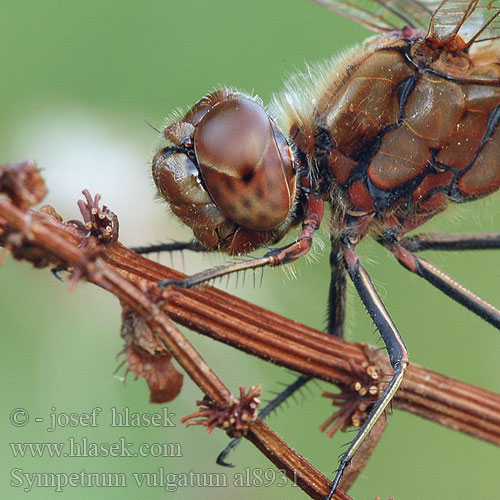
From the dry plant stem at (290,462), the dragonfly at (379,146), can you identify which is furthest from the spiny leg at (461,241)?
the dry plant stem at (290,462)

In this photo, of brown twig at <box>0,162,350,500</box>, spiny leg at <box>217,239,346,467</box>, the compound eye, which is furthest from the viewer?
spiny leg at <box>217,239,346,467</box>

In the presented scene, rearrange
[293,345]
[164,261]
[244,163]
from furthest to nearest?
[164,261]
[244,163]
[293,345]

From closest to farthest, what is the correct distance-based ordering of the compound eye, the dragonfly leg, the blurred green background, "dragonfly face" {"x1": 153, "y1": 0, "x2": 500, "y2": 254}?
the dragonfly leg
the compound eye
"dragonfly face" {"x1": 153, "y1": 0, "x2": 500, "y2": 254}
the blurred green background

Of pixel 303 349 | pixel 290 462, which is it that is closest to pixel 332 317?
pixel 303 349

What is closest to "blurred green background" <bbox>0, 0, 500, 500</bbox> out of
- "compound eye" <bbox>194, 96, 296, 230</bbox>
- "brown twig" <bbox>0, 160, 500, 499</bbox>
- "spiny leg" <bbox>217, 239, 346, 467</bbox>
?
"spiny leg" <bbox>217, 239, 346, 467</bbox>

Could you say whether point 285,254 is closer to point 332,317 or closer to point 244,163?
point 244,163

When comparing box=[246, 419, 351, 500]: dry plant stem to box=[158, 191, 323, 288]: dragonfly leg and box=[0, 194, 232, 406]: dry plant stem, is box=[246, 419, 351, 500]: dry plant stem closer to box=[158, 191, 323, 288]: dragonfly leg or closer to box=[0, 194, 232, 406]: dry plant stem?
box=[0, 194, 232, 406]: dry plant stem

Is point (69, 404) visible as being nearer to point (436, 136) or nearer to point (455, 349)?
point (436, 136)

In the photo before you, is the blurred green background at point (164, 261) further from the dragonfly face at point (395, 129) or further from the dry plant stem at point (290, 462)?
the dry plant stem at point (290, 462)
